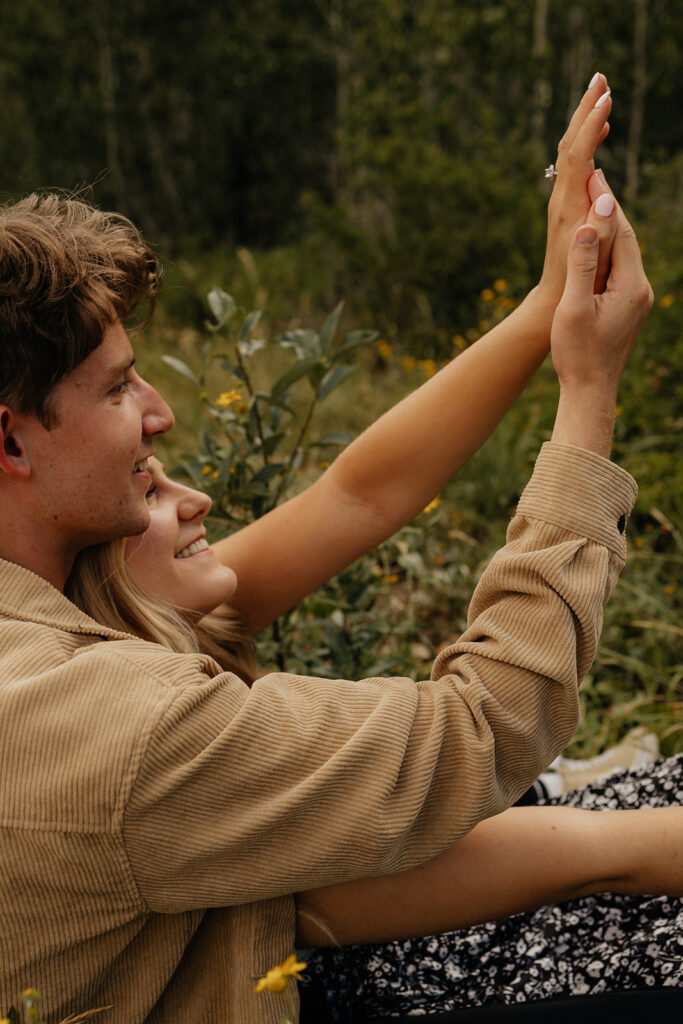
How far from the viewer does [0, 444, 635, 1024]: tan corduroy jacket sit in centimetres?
97

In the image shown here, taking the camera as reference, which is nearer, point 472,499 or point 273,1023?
point 273,1023

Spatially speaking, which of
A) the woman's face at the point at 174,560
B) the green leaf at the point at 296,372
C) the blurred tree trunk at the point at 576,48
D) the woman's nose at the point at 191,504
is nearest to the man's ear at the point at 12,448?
the woman's face at the point at 174,560

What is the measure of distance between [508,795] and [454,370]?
2.17 feet

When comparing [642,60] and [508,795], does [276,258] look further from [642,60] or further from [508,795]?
[508,795]

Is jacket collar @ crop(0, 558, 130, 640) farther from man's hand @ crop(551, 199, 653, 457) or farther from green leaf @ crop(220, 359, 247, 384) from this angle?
green leaf @ crop(220, 359, 247, 384)

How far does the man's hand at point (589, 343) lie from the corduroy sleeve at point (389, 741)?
0.16 feet

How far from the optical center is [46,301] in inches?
43.9

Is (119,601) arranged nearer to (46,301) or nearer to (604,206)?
(46,301)

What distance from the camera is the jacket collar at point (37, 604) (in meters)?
1.10

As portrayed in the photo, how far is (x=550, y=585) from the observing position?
3.69 feet

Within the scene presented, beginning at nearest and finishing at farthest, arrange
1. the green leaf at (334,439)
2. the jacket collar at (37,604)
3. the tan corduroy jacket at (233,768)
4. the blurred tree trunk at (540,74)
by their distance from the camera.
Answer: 1. the tan corduroy jacket at (233,768)
2. the jacket collar at (37,604)
3. the green leaf at (334,439)
4. the blurred tree trunk at (540,74)

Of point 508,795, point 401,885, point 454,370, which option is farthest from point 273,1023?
point 454,370

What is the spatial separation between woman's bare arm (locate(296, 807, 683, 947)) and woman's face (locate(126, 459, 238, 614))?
1.51 feet

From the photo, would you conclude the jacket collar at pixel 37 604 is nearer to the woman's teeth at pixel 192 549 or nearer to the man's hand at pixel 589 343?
the woman's teeth at pixel 192 549
